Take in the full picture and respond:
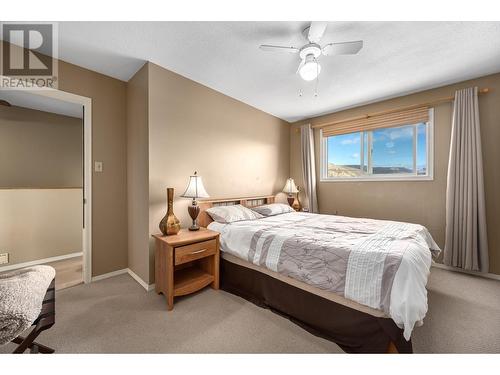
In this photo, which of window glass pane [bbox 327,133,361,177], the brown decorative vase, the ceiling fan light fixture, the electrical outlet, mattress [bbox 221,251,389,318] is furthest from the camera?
window glass pane [bbox 327,133,361,177]

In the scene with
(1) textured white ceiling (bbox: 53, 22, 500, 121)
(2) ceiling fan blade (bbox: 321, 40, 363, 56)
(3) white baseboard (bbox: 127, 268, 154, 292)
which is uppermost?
(1) textured white ceiling (bbox: 53, 22, 500, 121)

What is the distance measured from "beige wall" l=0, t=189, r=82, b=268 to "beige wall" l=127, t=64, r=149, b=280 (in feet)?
4.42

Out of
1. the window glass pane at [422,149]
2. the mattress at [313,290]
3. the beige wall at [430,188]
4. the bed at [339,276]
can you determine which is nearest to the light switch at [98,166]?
the bed at [339,276]

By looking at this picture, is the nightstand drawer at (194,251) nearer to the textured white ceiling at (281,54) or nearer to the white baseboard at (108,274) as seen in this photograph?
the white baseboard at (108,274)

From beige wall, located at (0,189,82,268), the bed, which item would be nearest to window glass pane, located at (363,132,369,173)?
the bed

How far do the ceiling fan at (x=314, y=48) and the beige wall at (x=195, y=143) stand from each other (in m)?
1.21

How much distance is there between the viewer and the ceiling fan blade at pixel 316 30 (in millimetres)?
1505

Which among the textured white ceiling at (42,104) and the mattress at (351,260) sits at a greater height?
the textured white ceiling at (42,104)

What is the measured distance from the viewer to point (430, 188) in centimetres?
286

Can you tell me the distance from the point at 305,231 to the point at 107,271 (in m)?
2.40

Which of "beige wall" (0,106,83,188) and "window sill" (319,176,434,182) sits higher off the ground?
"beige wall" (0,106,83,188)

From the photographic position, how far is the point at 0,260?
2.55 meters

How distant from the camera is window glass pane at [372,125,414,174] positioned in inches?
123

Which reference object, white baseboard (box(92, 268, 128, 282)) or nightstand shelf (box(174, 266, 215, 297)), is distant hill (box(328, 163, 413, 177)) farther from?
white baseboard (box(92, 268, 128, 282))
